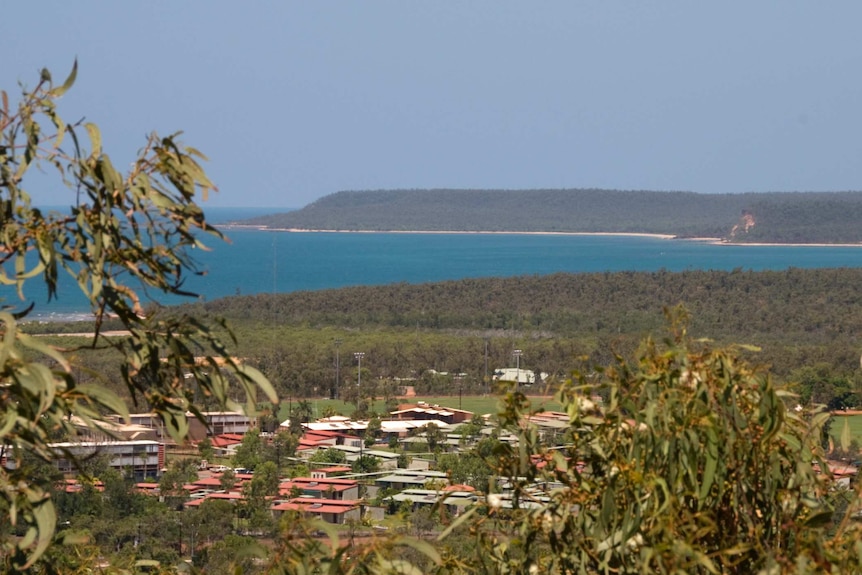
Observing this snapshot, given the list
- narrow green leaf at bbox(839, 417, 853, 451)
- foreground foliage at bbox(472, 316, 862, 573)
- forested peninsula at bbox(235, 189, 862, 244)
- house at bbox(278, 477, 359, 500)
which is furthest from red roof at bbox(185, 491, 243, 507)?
forested peninsula at bbox(235, 189, 862, 244)

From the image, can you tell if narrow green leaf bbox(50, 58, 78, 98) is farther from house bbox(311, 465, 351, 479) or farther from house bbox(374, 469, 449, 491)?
house bbox(311, 465, 351, 479)

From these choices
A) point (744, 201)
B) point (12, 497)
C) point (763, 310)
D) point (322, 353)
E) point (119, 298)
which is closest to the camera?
point (12, 497)

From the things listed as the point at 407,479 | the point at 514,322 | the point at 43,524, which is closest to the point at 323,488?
the point at 407,479

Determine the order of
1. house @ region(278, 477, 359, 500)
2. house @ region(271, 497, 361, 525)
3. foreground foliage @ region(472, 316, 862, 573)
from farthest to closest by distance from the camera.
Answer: house @ region(278, 477, 359, 500) < house @ region(271, 497, 361, 525) < foreground foliage @ region(472, 316, 862, 573)

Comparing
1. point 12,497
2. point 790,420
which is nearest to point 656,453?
point 790,420

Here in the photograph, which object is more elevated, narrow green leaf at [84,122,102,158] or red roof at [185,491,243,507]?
narrow green leaf at [84,122,102,158]

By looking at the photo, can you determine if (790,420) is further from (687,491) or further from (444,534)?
(444,534)
